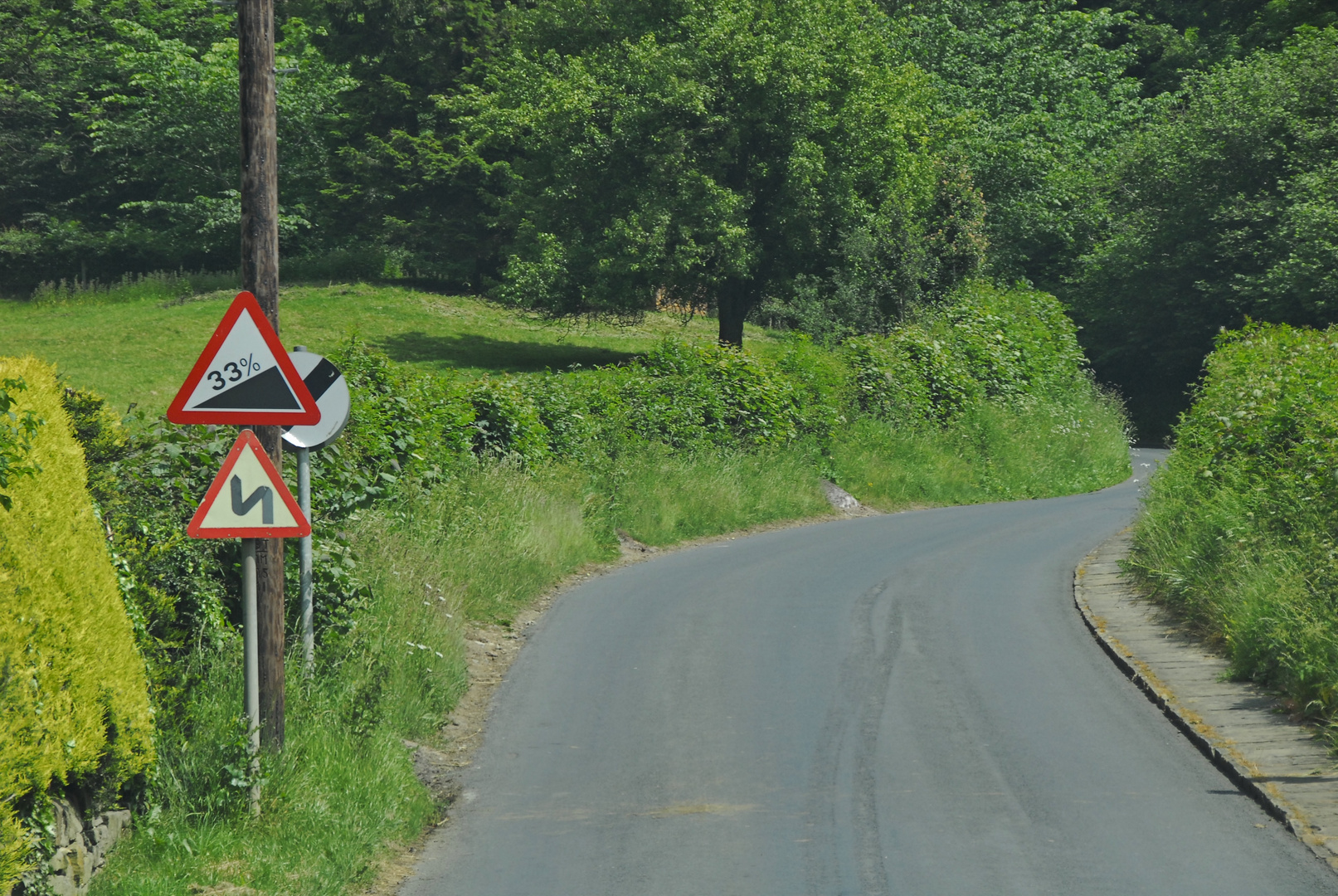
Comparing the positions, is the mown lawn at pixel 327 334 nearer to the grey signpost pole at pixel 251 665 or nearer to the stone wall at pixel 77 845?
the grey signpost pole at pixel 251 665

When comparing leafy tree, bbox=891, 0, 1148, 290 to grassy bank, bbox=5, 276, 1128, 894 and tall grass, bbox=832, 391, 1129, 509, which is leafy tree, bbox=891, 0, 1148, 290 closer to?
grassy bank, bbox=5, 276, 1128, 894

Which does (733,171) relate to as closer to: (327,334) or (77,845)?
(327,334)

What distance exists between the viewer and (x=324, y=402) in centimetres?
951

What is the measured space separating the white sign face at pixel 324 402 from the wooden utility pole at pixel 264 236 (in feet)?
5.71

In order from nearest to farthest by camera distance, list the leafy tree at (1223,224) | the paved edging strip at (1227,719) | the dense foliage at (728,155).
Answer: the paved edging strip at (1227,719) < the dense foliage at (728,155) < the leafy tree at (1223,224)

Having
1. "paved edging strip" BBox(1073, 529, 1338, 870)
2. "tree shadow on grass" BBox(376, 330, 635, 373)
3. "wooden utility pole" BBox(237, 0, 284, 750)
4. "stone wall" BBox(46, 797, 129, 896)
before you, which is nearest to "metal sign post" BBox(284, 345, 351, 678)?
"wooden utility pole" BBox(237, 0, 284, 750)

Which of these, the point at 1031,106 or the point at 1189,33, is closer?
the point at 1031,106

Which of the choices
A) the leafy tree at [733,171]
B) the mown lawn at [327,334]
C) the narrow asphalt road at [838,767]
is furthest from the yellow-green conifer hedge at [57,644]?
the leafy tree at [733,171]

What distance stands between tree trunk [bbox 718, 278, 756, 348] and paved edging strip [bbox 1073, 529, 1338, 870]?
2794 centimetres

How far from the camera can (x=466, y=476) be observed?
54.5 ft

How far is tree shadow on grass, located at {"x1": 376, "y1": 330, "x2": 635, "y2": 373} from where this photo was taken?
42.2 meters

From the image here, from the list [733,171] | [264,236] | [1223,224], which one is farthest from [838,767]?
[1223,224]

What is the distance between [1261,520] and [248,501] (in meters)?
9.14

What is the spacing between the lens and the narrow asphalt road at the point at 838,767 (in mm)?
6656
